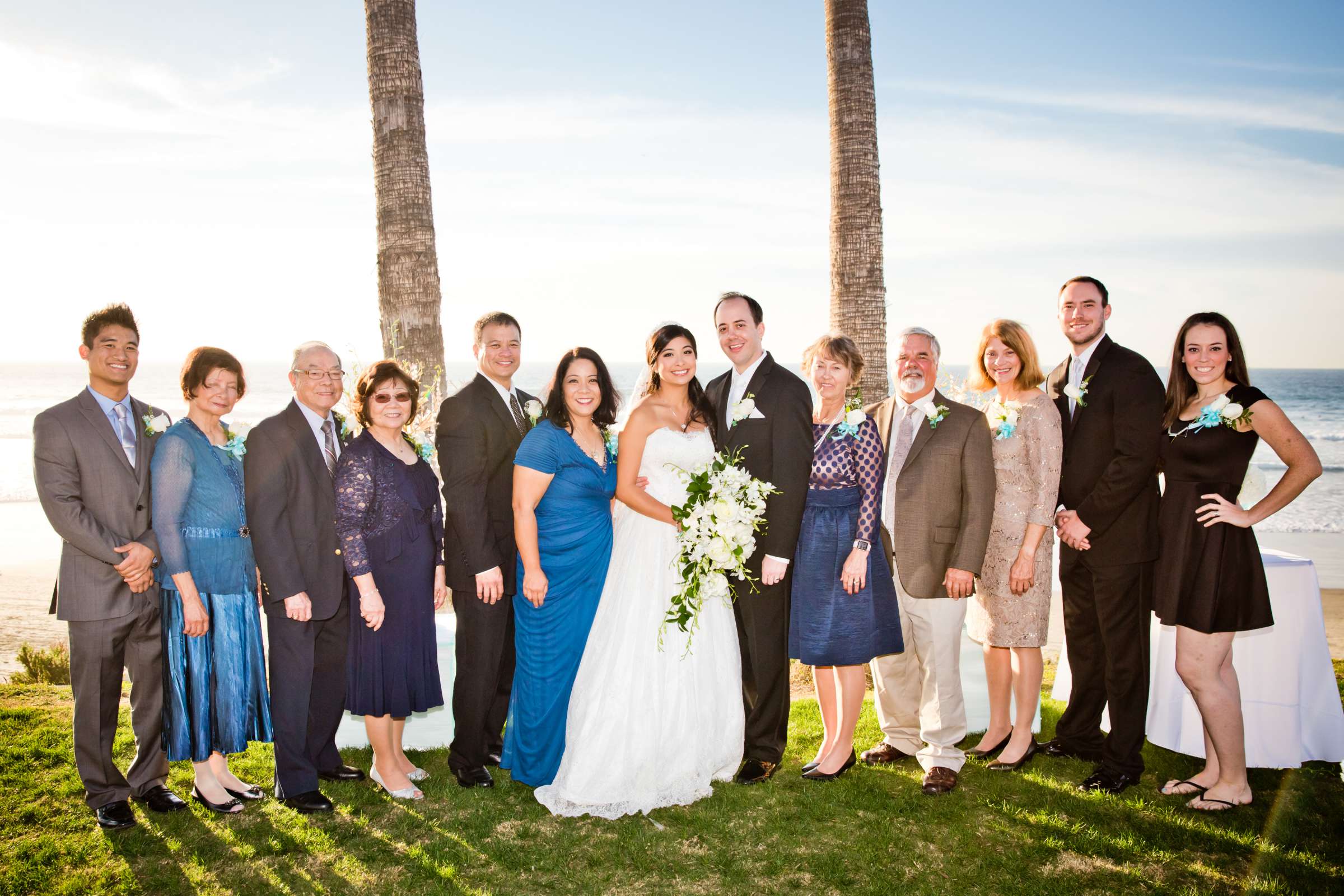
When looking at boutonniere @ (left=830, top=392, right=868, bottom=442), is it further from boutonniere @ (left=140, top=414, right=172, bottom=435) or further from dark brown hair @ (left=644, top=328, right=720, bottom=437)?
boutonniere @ (left=140, top=414, right=172, bottom=435)

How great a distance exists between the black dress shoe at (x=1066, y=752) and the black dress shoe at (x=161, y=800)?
5.24 metres

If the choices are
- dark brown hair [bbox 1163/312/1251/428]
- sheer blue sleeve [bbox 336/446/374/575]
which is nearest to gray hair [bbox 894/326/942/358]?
dark brown hair [bbox 1163/312/1251/428]

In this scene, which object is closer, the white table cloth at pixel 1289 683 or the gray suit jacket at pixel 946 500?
the gray suit jacket at pixel 946 500

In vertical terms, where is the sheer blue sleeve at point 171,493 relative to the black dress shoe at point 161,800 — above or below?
above

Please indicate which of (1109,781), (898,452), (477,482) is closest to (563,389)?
(477,482)

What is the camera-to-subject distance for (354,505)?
453cm

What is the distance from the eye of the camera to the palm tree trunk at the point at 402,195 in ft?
23.2

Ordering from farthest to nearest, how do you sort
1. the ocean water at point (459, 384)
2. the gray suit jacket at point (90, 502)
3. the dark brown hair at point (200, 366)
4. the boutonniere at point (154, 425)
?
the ocean water at point (459, 384) < the boutonniere at point (154, 425) < the dark brown hair at point (200, 366) < the gray suit jacket at point (90, 502)

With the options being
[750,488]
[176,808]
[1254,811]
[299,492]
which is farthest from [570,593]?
[1254,811]

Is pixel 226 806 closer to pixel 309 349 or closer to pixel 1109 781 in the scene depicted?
pixel 309 349

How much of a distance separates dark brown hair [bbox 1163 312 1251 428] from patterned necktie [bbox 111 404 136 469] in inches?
229

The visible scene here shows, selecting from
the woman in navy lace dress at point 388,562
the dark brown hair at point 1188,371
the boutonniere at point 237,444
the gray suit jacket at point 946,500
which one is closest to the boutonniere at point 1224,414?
the dark brown hair at point 1188,371

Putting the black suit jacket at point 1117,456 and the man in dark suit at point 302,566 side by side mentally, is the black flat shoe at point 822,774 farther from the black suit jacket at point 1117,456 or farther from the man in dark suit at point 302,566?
the man in dark suit at point 302,566

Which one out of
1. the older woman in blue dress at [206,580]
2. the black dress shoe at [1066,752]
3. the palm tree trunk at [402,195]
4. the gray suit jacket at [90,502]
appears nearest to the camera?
the gray suit jacket at [90,502]
